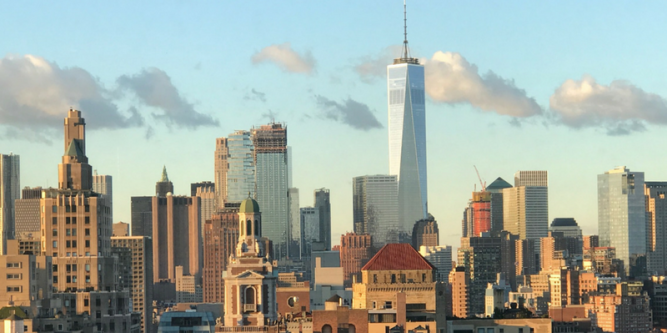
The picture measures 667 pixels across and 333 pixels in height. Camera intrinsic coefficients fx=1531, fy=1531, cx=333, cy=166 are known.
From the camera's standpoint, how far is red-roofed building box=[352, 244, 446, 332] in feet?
635

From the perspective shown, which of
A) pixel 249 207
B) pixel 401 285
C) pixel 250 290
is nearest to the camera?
pixel 250 290

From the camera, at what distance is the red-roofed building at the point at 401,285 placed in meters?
194

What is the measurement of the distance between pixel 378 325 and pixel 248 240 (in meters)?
23.5

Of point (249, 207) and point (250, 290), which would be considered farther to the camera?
point (249, 207)

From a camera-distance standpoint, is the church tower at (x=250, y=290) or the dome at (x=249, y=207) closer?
the church tower at (x=250, y=290)

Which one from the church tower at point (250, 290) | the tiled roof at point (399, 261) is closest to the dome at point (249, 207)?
the church tower at point (250, 290)

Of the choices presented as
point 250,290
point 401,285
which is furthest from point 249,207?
point 401,285

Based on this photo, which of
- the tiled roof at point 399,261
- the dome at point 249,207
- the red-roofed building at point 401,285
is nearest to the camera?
the red-roofed building at point 401,285

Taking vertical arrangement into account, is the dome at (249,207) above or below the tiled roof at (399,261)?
above

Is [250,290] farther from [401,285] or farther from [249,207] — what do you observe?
[401,285]

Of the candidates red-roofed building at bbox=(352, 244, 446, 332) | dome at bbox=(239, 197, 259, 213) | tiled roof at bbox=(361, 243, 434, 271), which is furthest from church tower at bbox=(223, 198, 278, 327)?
tiled roof at bbox=(361, 243, 434, 271)

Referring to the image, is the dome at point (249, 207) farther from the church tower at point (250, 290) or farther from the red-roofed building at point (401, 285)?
the red-roofed building at point (401, 285)

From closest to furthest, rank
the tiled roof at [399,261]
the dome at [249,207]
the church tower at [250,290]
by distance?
the church tower at [250,290] → the dome at [249,207] → the tiled roof at [399,261]

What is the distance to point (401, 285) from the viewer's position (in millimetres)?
194875
